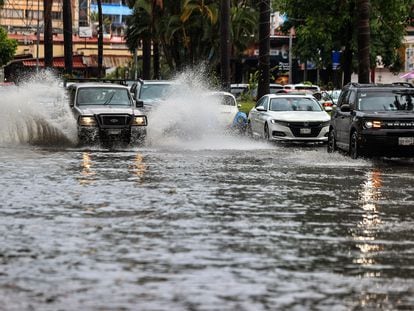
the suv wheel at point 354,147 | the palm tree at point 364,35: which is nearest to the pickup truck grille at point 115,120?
the suv wheel at point 354,147

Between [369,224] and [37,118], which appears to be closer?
[369,224]

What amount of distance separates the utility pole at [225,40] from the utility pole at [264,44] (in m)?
2.56

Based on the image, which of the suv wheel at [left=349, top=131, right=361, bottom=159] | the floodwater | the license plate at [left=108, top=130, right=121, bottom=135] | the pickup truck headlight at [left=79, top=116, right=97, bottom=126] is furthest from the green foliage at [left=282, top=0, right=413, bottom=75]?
the floodwater

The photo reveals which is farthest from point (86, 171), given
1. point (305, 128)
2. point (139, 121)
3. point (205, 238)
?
point (305, 128)

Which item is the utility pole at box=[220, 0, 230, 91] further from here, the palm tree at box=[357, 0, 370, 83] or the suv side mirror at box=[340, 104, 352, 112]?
the suv side mirror at box=[340, 104, 352, 112]

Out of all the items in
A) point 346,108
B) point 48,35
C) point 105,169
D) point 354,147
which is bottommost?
point 105,169

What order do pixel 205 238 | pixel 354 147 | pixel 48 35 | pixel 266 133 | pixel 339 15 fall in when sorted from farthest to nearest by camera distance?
pixel 48 35, pixel 339 15, pixel 266 133, pixel 354 147, pixel 205 238

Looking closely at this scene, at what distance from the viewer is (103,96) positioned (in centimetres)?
3119

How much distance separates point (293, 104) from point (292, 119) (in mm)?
1566

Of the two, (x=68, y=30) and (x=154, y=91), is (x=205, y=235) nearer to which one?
(x=154, y=91)

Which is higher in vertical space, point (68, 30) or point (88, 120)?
point (68, 30)

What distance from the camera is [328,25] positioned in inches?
1980

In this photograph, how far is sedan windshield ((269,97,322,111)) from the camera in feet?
108

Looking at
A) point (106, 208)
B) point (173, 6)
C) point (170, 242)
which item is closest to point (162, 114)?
point (106, 208)
